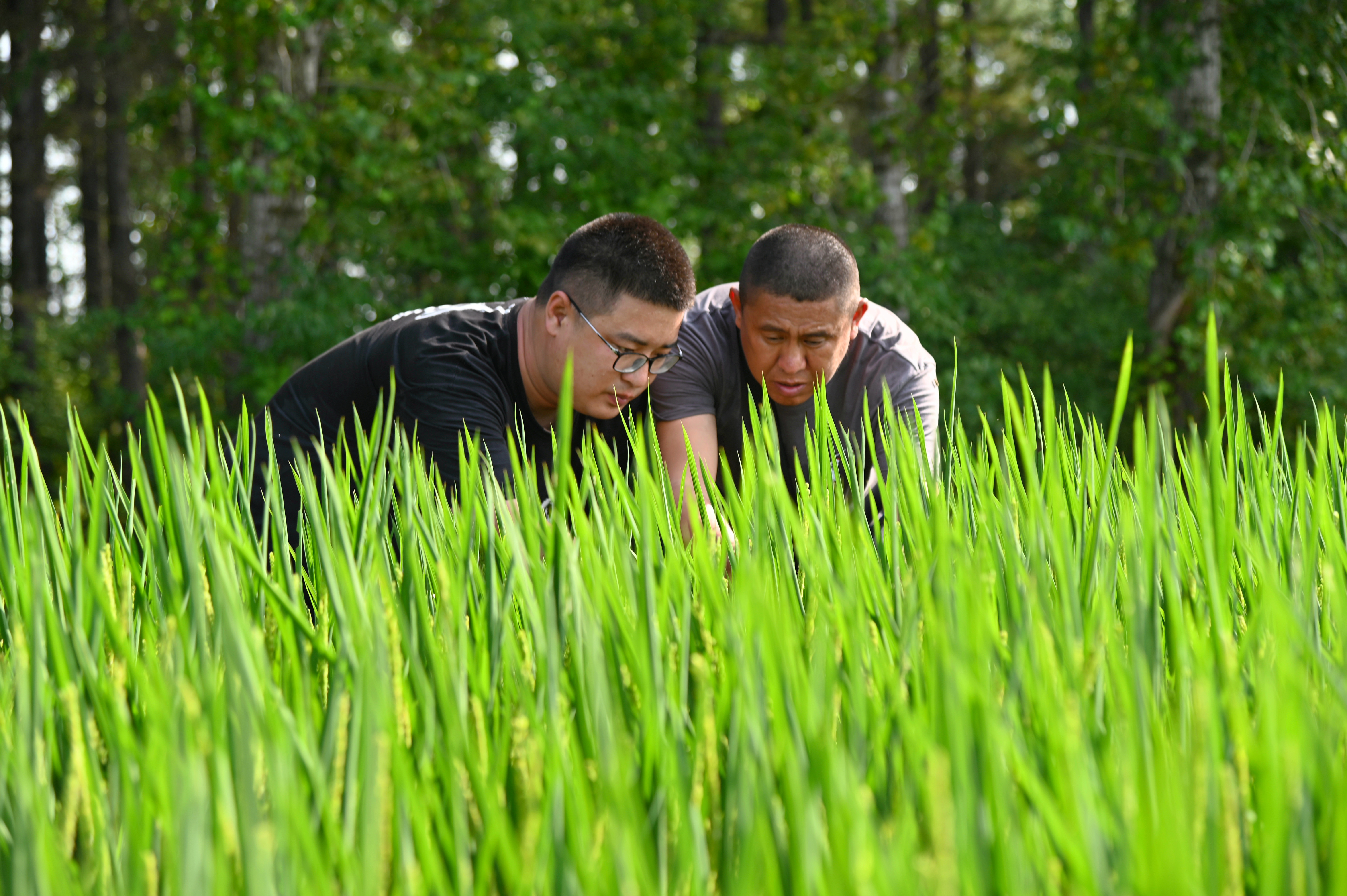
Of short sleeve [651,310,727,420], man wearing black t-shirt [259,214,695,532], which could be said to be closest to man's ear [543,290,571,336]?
man wearing black t-shirt [259,214,695,532]

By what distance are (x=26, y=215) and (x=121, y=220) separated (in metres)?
2.25

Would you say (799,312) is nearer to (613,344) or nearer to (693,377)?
(693,377)

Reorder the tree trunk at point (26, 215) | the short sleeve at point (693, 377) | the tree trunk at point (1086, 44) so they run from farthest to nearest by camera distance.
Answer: the tree trunk at point (26, 215) < the tree trunk at point (1086, 44) < the short sleeve at point (693, 377)

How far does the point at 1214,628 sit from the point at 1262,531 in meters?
0.35

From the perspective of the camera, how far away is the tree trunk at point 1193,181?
23.4 ft

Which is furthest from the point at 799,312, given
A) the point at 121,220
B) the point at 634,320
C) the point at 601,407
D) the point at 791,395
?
the point at 121,220

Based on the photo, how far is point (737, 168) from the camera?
9.02 m

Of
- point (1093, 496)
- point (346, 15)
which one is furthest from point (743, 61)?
point (1093, 496)

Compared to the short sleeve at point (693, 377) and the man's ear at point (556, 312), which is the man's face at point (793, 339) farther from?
the man's ear at point (556, 312)

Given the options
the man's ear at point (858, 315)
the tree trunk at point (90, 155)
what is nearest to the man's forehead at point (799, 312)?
the man's ear at point (858, 315)

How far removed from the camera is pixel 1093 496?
58.6 inches

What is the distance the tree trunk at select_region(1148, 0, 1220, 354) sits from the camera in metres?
7.14

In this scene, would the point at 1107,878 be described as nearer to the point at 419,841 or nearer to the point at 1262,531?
the point at 419,841

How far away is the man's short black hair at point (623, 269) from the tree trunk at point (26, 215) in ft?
42.9
